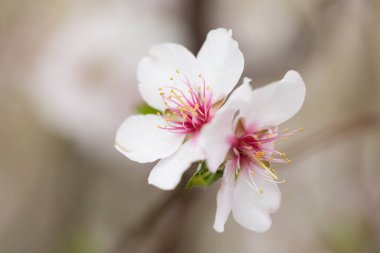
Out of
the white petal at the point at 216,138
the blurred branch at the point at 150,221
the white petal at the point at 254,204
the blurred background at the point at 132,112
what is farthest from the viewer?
the blurred background at the point at 132,112

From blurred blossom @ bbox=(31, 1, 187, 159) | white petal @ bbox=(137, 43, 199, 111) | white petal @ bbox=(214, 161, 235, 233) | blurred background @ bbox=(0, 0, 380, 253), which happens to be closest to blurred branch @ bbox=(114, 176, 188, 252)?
blurred background @ bbox=(0, 0, 380, 253)

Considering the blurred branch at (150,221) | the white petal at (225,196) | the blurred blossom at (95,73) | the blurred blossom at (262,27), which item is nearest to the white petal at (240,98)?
the white petal at (225,196)

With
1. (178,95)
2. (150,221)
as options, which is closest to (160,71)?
(178,95)

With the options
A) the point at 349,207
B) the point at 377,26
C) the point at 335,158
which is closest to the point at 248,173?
the point at 349,207

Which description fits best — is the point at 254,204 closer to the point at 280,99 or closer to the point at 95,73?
the point at 280,99

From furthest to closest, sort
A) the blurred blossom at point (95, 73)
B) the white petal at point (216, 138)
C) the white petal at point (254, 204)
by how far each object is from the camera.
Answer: the blurred blossom at point (95, 73), the white petal at point (254, 204), the white petal at point (216, 138)

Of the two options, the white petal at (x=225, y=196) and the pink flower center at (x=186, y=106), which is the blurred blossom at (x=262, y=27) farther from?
the white petal at (x=225, y=196)

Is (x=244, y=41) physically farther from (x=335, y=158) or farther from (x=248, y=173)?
(x=248, y=173)
